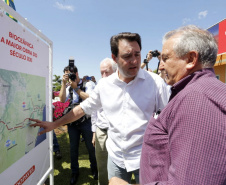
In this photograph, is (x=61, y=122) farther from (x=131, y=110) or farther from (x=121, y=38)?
(x=121, y=38)

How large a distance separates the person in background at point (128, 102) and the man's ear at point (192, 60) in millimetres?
854

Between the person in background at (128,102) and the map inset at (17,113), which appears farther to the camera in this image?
the person in background at (128,102)

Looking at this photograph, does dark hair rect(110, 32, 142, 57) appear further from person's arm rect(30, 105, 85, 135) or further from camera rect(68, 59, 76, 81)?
camera rect(68, 59, 76, 81)

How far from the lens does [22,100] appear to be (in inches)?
63.6

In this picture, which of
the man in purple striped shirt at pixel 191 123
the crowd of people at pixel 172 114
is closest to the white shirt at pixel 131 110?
the crowd of people at pixel 172 114

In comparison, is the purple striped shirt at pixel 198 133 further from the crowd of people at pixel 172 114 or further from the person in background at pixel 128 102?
the person in background at pixel 128 102

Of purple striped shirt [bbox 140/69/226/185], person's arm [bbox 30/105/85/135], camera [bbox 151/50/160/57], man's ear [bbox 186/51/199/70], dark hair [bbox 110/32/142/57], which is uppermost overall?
camera [bbox 151/50/160/57]

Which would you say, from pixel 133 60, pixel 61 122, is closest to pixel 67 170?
pixel 61 122

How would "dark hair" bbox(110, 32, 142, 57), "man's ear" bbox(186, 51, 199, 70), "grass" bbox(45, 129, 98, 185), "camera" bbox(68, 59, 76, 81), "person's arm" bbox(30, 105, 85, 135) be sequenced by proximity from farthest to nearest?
"grass" bbox(45, 129, 98, 185) < "camera" bbox(68, 59, 76, 81) < "person's arm" bbox(30, 105, 85, 135) < "dark hair" bbox(110, 32, 142, 57) < "man's ear" bbox(186, 51, 199, 70)

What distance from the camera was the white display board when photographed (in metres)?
1.32

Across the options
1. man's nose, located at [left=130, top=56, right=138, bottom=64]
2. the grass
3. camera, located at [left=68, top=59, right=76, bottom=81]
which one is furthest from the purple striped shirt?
the grass

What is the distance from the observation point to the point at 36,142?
1964mm

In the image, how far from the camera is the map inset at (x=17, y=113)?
4.29 feet

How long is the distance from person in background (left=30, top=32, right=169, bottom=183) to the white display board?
0.94 ft
